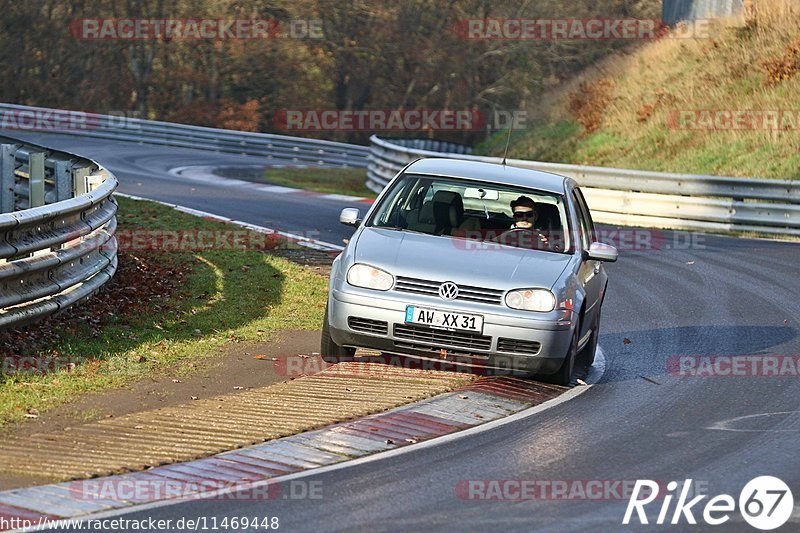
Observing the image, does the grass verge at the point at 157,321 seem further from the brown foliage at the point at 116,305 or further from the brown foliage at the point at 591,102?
the brown foliage at the point at 591,102

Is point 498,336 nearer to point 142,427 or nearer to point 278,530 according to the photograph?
point 142,427

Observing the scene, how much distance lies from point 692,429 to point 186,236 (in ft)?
34.5

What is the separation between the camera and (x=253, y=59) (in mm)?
50844

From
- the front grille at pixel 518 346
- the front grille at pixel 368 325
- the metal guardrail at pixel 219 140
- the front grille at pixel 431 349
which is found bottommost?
the metal guardrail at pixel 219 140

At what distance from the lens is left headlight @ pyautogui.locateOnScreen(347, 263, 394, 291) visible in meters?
9.65

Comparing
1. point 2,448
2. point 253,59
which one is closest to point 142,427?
point 2,448

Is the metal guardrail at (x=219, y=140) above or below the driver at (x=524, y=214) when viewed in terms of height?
below

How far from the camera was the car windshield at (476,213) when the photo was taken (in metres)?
10.6

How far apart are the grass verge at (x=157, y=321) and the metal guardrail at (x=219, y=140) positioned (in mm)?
22607

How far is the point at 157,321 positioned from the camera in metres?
11.8
